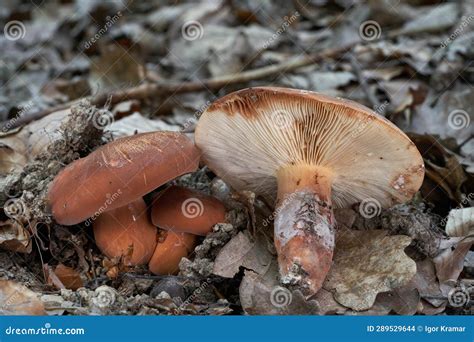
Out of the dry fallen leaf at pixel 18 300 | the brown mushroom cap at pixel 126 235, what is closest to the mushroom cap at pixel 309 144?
the brown mushroom cap at pixel 126 235

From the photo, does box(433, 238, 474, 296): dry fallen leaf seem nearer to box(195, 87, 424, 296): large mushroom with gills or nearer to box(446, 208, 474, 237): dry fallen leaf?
box(446, 208, 474, 237): dry fallen leaf

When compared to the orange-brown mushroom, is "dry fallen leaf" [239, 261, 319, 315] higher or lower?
lower

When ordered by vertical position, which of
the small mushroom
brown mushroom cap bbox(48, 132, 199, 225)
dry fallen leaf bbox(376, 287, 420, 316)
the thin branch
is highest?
the thin branch

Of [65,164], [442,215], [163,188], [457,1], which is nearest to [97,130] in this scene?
[65,164]

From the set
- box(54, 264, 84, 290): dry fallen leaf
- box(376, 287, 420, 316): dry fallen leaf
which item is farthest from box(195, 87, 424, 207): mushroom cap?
box(54, 264, 84, 290): dry fallen leaf

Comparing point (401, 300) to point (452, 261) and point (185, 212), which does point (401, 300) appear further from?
point (185, 212)

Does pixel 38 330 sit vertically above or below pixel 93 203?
below

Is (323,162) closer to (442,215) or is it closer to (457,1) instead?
(442,215)

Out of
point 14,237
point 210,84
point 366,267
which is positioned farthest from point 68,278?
point 210,84
